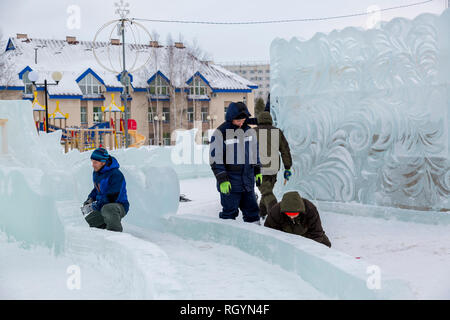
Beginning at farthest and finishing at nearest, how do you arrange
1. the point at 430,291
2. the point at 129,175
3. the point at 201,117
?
the point at 201,117 < the point at 129,175 < the point at 430,291

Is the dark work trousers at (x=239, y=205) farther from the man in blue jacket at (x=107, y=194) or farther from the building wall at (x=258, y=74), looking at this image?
the building wall at (x=258, y=74)

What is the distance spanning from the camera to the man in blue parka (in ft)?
19.2

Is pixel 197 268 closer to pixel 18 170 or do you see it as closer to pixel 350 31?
pixel 18 170

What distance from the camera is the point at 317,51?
27.3ft

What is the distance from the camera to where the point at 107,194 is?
225 inches

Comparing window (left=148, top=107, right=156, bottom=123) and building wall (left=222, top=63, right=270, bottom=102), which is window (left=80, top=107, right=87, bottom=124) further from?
building wall (left=222, top=63, right=270, bottom=102)

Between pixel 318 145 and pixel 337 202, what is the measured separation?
94cm

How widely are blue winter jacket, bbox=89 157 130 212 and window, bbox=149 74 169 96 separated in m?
33.6

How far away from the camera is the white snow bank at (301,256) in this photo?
3531mm

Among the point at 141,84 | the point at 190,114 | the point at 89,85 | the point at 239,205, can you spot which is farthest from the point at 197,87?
the point at 239,205

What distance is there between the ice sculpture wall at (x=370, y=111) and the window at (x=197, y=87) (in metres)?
31.2

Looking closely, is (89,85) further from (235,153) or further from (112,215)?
(112,215)

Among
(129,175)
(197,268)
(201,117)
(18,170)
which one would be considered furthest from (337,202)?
(201,117)
